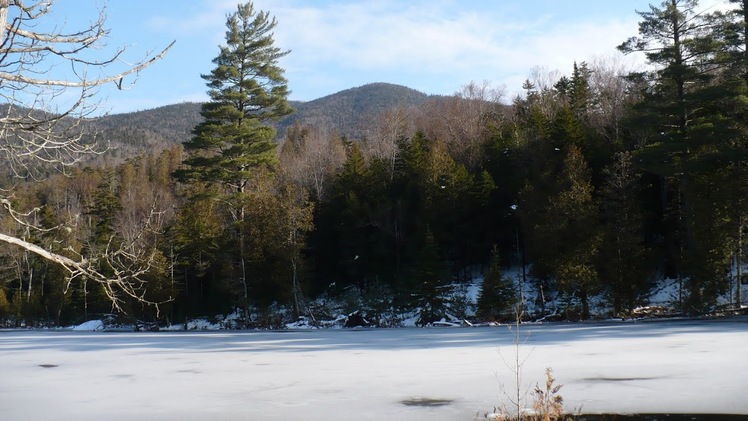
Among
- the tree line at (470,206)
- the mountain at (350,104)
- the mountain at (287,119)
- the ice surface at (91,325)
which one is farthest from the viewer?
the mountain at (287,119)

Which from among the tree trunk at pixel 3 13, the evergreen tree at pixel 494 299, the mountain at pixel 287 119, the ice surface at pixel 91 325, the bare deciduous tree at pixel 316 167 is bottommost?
the ice surface at pixel 91 325

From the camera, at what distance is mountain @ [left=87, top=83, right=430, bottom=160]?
473ft

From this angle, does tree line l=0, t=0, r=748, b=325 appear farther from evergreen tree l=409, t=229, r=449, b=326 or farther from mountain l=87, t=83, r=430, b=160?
mountain l=87, t=83, r=430, b=160

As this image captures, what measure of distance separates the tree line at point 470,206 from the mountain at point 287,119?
293ft

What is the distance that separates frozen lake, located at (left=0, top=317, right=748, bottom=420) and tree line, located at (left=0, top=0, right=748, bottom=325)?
5190mm

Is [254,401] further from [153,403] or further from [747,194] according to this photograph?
[747,194]

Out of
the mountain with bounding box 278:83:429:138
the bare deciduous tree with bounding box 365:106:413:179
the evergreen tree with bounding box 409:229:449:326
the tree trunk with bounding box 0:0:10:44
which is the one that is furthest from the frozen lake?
the mountain with bounding box 278:83:429:138

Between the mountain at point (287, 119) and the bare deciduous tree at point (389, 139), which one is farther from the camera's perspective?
the mountain at point (287, 119)

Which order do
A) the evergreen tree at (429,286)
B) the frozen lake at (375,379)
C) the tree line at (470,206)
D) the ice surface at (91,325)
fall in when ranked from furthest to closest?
→ the ice surface at (91,325) → the evergreen tree at (429,286) → the tree line at (470,206) → the frozen lake at (375,379)

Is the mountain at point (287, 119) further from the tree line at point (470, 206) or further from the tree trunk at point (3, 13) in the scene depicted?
the tree trunk at point (3, 13)

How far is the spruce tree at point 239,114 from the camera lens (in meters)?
34.8

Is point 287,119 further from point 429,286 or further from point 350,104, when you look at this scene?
point 429,286

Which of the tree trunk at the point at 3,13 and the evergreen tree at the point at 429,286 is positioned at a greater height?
the tree trunk at the point at 3,13

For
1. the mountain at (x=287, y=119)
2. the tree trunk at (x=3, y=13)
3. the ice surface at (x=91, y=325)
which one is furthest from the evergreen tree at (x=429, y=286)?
the mountain at (x=287, y=119)
